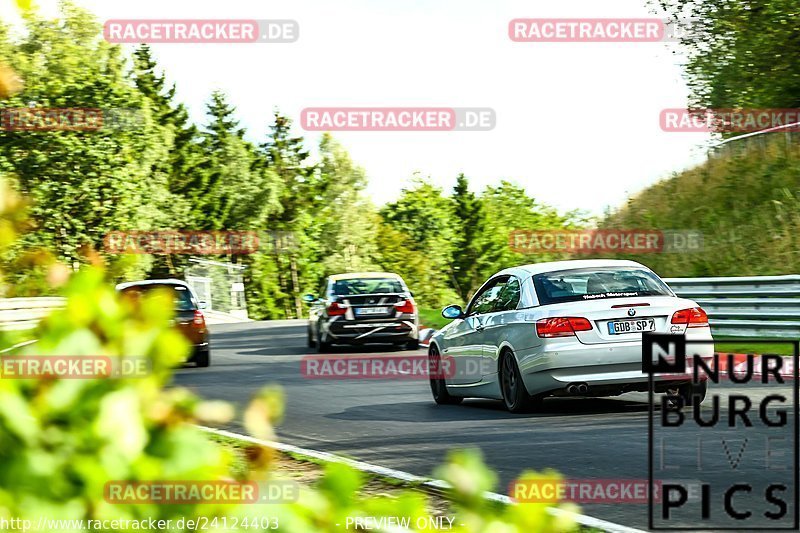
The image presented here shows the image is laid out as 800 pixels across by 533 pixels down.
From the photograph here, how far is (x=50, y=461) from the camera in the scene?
1.61 meters

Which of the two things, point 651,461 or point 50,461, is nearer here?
point 50,461

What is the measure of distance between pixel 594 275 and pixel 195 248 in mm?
72400

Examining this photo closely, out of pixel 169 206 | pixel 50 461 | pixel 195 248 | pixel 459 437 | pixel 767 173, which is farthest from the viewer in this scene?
pixel 195 248

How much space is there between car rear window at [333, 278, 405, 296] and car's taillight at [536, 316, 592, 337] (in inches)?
536

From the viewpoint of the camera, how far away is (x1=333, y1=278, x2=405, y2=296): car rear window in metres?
25.4

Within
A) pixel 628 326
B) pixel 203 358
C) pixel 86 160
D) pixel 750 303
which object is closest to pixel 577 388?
pixel 628 326

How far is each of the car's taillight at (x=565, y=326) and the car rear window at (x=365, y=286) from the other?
1360cm

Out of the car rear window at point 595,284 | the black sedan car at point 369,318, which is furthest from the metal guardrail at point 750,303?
A: the car rear window at point 595,284

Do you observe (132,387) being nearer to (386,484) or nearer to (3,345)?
(3,345)

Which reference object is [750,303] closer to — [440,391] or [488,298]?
[440,391]

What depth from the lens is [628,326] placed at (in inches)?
459

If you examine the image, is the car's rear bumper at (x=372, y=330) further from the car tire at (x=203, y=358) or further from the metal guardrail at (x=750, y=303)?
the metal guardrail at (x=750, y=303)

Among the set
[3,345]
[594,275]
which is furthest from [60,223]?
[3,345]

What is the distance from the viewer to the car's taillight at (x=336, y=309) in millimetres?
24688
